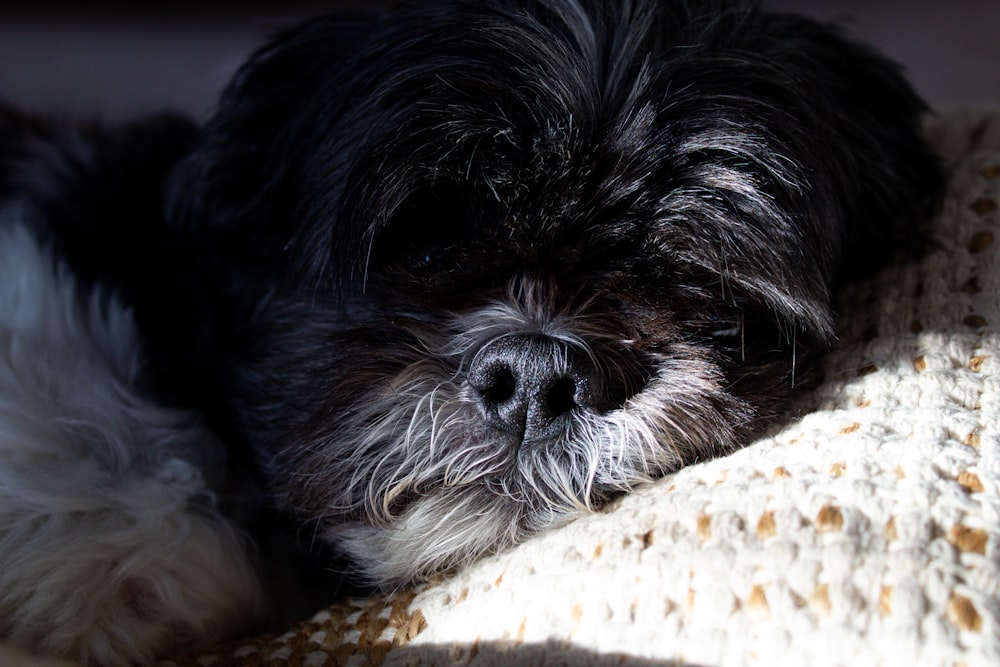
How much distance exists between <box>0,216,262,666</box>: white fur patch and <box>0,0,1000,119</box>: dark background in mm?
1876

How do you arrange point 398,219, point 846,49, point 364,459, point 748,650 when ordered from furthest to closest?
point 846,49
point 398,219
point 364,459
point 748,650

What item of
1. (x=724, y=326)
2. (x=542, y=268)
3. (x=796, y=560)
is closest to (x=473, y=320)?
(x=542, y=268)

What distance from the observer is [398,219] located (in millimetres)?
1458

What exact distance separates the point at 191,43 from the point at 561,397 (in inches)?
114

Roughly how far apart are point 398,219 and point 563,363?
0.40 m

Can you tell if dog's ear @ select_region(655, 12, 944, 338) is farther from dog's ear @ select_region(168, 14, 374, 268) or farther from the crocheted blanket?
dog's ear @ select_region(168, 14, 374, 268)

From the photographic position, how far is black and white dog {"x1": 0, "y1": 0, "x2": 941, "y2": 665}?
1287 mm

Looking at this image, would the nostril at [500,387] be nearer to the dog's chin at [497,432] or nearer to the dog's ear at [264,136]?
the dog's chin at [497,432]

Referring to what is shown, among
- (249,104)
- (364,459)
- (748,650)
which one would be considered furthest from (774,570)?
(249,104)

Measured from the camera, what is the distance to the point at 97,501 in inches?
55.9

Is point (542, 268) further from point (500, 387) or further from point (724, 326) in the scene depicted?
point (724, 326)

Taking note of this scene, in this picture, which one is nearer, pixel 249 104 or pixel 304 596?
pixel 304 596

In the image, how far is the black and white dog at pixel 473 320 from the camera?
1287 millimetres

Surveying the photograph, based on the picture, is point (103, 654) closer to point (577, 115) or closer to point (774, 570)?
point (774, 570)
